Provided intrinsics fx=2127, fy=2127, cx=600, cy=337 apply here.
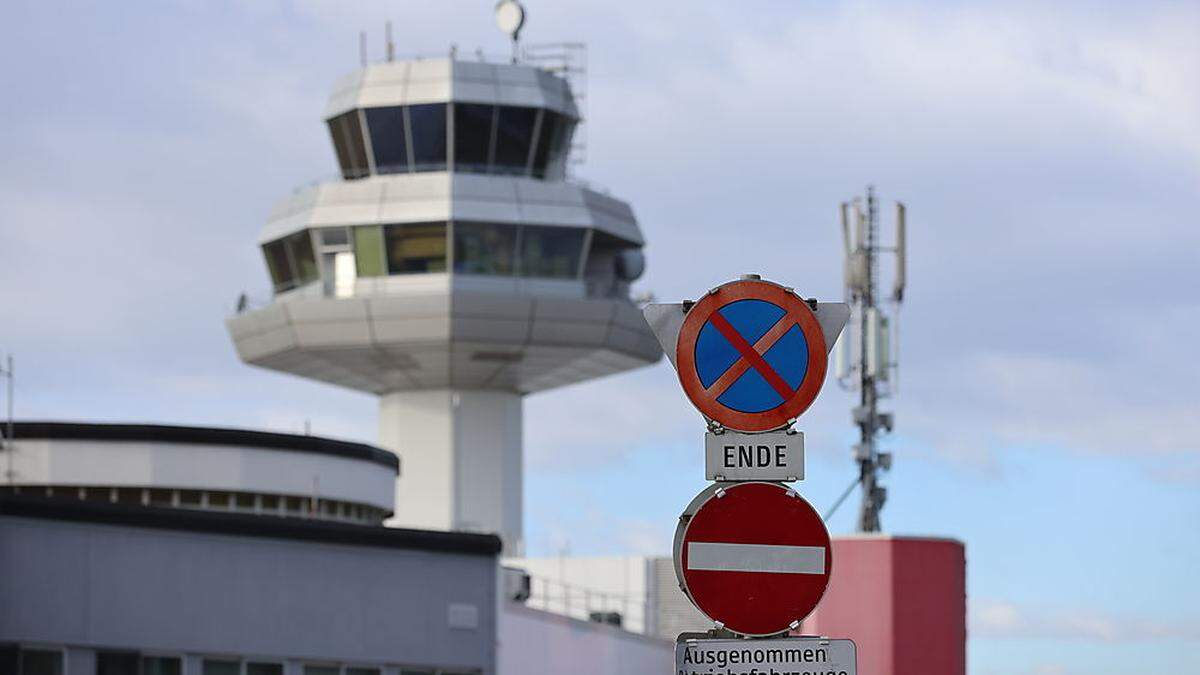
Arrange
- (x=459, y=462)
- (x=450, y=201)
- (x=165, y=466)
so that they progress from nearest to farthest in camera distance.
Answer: (x=165, y=466) → (x=450, y=201) → (x=459, y=462)

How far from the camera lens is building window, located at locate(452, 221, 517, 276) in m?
70.5

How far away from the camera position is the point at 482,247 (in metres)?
70.6

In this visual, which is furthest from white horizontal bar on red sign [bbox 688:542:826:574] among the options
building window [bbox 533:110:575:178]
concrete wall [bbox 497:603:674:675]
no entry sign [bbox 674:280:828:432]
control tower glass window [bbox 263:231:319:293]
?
control tower glass window [bbox 263:231:319:293]

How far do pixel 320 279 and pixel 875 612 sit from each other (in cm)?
3924

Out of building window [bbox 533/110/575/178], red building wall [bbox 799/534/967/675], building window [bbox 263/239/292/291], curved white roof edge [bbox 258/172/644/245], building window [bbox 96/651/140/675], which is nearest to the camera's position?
building window [bbox 96/651/140/675]

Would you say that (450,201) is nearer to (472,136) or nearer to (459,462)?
(472,136)

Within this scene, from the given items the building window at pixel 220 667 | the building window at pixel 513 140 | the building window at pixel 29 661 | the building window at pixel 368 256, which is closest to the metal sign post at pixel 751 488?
the building window at pixel 29 661

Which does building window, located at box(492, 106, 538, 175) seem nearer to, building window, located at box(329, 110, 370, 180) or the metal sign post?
building window, located at box(329, 110, 370, 180)

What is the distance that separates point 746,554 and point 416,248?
62.7m

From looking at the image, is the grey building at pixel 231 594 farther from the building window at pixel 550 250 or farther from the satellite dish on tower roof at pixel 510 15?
the satellite dish on tower roof at pixel 510 15

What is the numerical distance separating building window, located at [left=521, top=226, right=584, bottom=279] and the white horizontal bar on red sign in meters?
62.0

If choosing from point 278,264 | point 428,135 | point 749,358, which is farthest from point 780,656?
point 278,264

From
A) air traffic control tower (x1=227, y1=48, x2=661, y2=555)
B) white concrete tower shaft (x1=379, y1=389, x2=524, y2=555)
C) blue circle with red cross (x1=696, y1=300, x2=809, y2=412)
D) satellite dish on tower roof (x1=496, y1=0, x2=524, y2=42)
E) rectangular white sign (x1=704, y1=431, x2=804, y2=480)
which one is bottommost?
rectangular white sign (x1=704, y1=431, x2=804, y2=480)

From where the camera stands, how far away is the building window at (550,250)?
70750 millimetres
